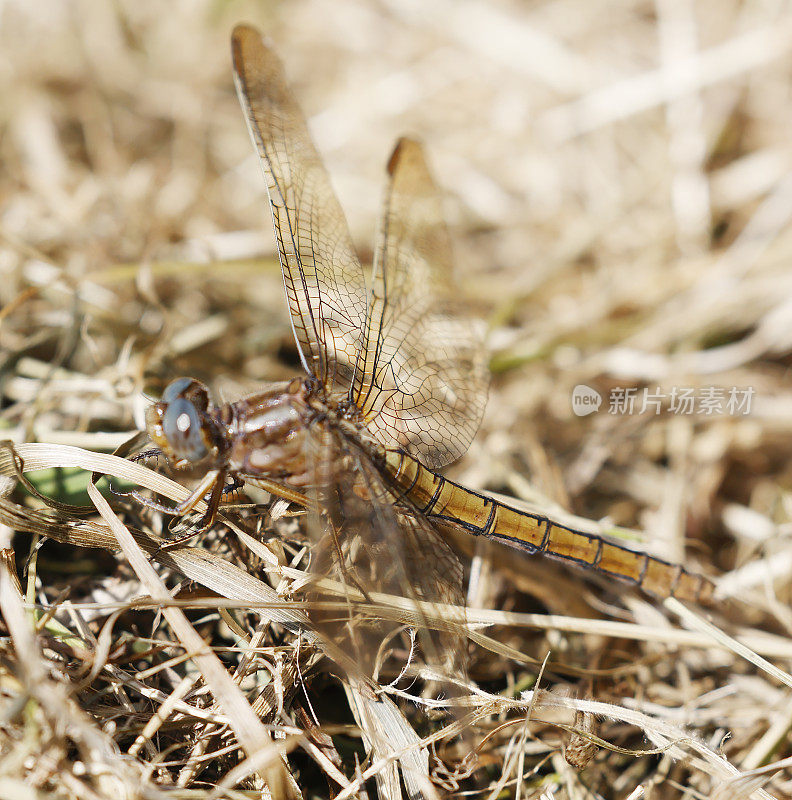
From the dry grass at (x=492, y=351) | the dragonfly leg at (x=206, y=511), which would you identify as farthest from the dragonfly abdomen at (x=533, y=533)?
the dragonfly leg at (x=206, y=511)

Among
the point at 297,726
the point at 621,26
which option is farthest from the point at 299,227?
the point at 621,26

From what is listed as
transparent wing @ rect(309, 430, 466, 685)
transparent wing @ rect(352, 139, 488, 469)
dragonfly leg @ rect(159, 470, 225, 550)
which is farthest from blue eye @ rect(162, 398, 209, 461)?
transparent wing @ rect(352, 139, 488, 469)

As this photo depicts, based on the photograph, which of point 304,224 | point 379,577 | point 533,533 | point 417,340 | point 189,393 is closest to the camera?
point 379,577

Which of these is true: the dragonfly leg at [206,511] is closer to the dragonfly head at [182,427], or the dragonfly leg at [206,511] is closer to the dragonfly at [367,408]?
the dragonfly at [367,408]

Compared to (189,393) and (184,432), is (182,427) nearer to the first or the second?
(184,432)

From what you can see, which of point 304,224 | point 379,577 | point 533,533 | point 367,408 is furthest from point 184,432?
point 533,533

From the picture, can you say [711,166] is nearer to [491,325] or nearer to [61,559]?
[491,325]

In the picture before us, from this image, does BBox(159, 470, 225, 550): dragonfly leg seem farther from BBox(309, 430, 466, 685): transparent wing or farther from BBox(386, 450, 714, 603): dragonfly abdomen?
BBox(386, 450, 714, 603): dragonfly abdomen
